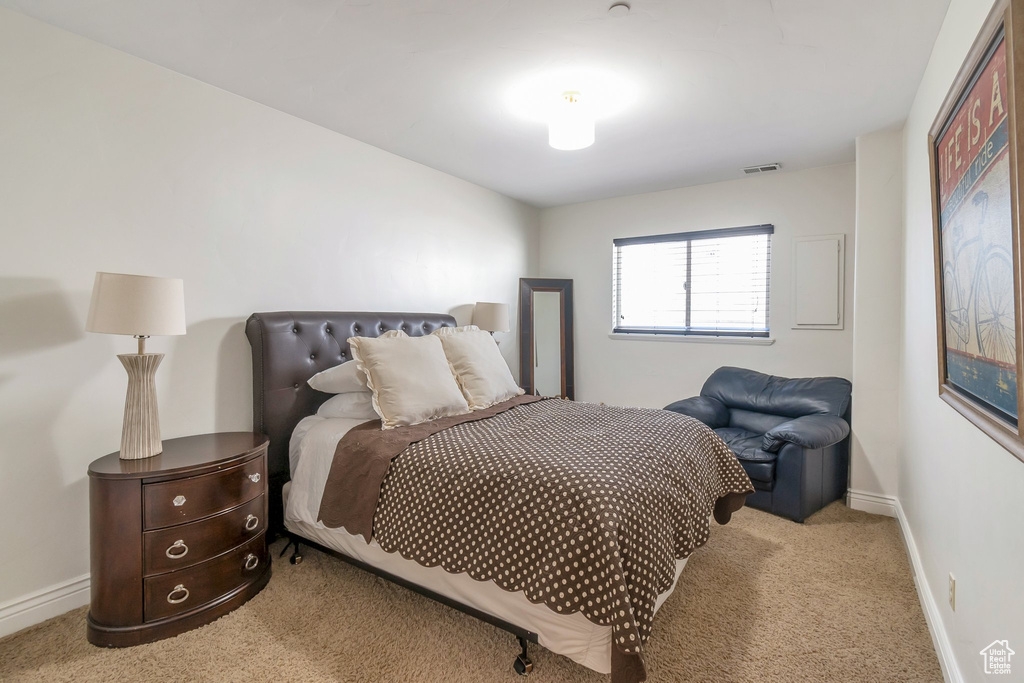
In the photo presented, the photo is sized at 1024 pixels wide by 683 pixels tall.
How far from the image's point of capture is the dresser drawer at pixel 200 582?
76.7 inches

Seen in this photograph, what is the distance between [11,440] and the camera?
78.3 inches

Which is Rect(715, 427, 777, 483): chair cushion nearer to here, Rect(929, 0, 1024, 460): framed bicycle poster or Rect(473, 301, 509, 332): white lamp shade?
Rect(929, 0, 1024, 460): framed bicycle poster

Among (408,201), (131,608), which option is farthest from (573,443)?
(408,201)

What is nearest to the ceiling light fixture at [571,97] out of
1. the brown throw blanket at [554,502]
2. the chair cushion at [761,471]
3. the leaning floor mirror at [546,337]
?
the brown throw blanket at [554,502]

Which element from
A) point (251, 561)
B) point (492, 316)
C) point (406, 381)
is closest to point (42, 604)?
point (251, 561)

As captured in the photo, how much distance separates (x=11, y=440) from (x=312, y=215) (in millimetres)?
1817

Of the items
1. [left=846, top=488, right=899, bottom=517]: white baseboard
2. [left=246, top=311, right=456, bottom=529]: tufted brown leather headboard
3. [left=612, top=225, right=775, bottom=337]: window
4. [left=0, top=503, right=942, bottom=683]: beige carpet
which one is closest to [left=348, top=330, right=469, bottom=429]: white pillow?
[left=246, top=311, right=456, bottom=529]: tufted brown leather headboard

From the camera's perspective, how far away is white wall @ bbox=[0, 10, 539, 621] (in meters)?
2.01

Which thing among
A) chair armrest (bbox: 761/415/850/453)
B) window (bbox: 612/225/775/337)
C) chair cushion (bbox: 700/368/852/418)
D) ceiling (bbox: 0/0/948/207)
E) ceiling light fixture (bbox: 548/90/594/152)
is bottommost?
chair armrest (bbox: 761/415/850/453)

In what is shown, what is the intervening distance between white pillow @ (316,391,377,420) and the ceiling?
5.39ft

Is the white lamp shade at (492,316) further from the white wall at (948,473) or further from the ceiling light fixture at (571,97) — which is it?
the white wall at (948,473)

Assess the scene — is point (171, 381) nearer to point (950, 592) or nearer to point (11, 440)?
point (11, 440)

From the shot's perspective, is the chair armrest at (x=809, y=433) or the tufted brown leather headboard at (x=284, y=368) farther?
the chair armrest at (x=809, y=433)

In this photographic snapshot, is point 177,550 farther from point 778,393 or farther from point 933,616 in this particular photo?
point 778,393
